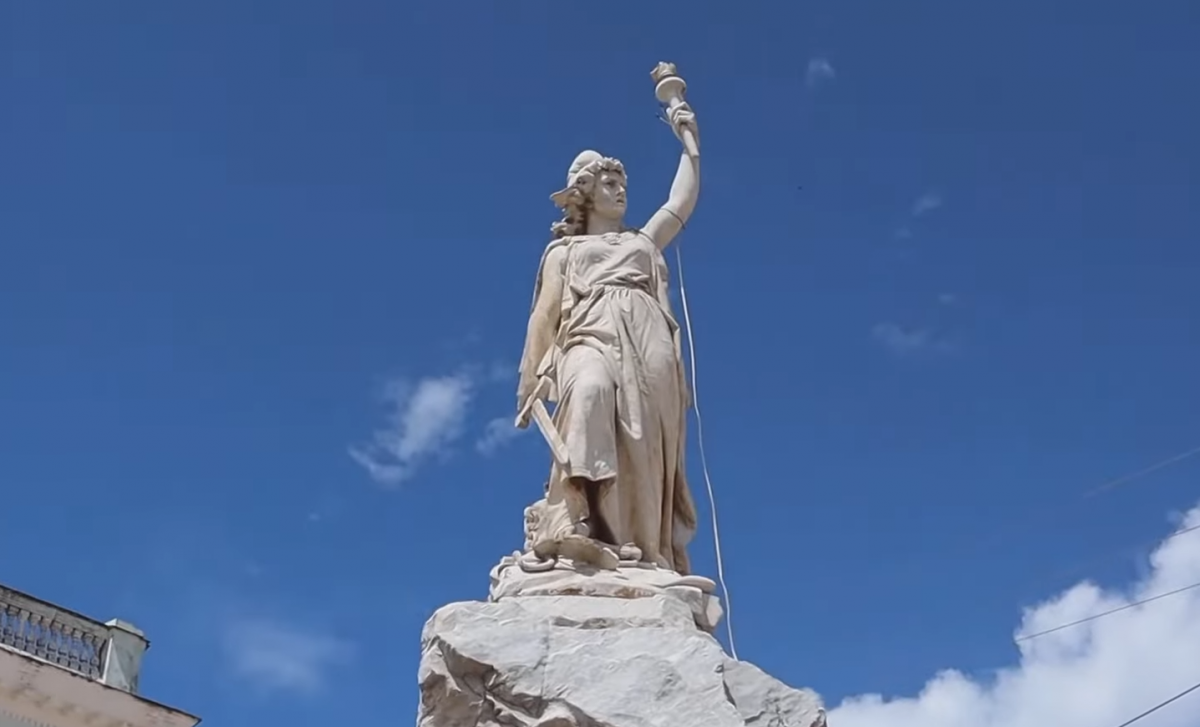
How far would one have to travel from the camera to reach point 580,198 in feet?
22.4

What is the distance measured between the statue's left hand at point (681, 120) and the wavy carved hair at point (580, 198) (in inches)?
15.2

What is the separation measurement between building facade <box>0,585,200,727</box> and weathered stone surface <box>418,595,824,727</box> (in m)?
12.9

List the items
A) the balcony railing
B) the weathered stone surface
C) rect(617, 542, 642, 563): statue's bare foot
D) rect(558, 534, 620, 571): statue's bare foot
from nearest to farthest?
1. the weathered stone surface
2. rect(558, 534, 620, 571): statue's bare foot
3. rect(617, 542, 642, 563): statue's bare foot
4. the balcony railing

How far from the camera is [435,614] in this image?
5.19 metres

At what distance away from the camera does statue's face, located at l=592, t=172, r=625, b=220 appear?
267 inches

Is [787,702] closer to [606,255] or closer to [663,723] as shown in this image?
[663,723]

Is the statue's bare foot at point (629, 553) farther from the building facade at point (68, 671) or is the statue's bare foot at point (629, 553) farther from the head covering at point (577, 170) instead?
the building facade at point (68, 671)

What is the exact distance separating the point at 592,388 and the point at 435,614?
1155mm

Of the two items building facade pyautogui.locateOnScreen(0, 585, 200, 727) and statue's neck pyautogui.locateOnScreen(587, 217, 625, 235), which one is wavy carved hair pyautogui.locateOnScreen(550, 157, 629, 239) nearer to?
statue's neck pyautogui.locateOnScreen(587, 217, 625, 235)

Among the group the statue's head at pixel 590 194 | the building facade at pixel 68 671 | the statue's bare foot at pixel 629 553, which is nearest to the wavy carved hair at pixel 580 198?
the statue's head at pixel 590 194

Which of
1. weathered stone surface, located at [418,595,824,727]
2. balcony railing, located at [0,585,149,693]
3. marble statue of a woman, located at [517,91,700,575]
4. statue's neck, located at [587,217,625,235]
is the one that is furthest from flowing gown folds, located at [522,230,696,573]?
balcony railing, located at [0,585,149,693]

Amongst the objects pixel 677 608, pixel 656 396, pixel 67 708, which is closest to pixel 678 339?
pixel 656 396

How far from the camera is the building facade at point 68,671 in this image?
16.4m

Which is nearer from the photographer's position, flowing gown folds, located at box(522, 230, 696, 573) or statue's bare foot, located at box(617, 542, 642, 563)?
statue's bare foot, located at box(617, 542, 642, 563)
